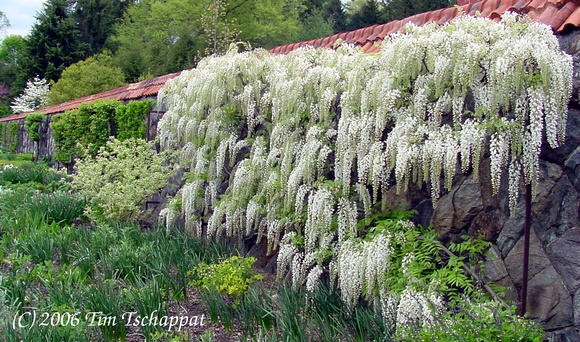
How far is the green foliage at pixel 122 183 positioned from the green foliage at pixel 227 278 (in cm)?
245


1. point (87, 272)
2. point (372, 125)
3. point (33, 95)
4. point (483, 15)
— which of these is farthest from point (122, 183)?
point (33, 95)

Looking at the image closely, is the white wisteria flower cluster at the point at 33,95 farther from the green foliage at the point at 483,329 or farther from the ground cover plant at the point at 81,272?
the green foliage at the point at 483,329

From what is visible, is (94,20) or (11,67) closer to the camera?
(94,20)

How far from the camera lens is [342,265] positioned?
3.07 metres

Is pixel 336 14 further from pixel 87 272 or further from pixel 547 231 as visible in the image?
pixel 547 231

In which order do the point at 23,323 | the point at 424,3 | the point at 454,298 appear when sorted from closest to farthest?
1. the point at 454,298
2. the point at 23,323
3. the point at 424,3

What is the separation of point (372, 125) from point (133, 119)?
560 centimetres

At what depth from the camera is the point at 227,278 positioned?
3.56 metres

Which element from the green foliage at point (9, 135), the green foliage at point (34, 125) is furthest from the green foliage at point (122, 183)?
the green foliage at point (9, 135)

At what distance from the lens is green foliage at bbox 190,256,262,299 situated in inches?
138

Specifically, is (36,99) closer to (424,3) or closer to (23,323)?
(424,3)

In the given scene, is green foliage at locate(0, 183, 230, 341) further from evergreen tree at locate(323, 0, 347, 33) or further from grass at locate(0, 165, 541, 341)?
evergreen tree at locate(323, 0, 347, 33)

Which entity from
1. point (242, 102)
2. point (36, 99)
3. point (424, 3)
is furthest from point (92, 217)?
point (36, 99)

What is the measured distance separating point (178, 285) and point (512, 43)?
3.07 metres
